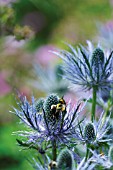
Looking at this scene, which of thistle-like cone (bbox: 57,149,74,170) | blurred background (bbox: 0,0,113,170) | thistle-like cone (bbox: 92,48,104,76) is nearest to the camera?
thistle-like cone (bbox: 57,149,74,170)

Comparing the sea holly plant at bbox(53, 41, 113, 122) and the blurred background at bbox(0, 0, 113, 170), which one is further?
the blurred background at bbox(0, 0, 113, 170)

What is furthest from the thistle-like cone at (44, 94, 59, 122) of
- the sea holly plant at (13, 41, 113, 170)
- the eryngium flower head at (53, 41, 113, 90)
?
the eryngium flower head at (53, 41, 113, 90)

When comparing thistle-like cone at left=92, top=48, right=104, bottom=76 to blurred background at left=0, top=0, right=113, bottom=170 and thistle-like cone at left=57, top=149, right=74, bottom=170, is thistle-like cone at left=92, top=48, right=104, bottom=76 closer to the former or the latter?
blurred background at left=0, top=0, right=113, bottom=170

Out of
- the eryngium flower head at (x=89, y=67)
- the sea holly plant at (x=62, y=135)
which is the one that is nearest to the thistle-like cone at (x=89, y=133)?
the sea holly plant at (x=62, y=135)

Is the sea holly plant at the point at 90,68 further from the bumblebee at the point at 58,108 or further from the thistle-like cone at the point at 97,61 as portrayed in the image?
the bumblebee at the point at 58,108

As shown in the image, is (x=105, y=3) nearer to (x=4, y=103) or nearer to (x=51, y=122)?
(x=4, y=103)

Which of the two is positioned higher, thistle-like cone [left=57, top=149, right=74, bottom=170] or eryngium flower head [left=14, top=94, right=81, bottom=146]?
eryngium flower head [left=14, top=94, right=81, bottom=146]

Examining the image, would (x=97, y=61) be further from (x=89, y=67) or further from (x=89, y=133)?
(x=89, y=133)
